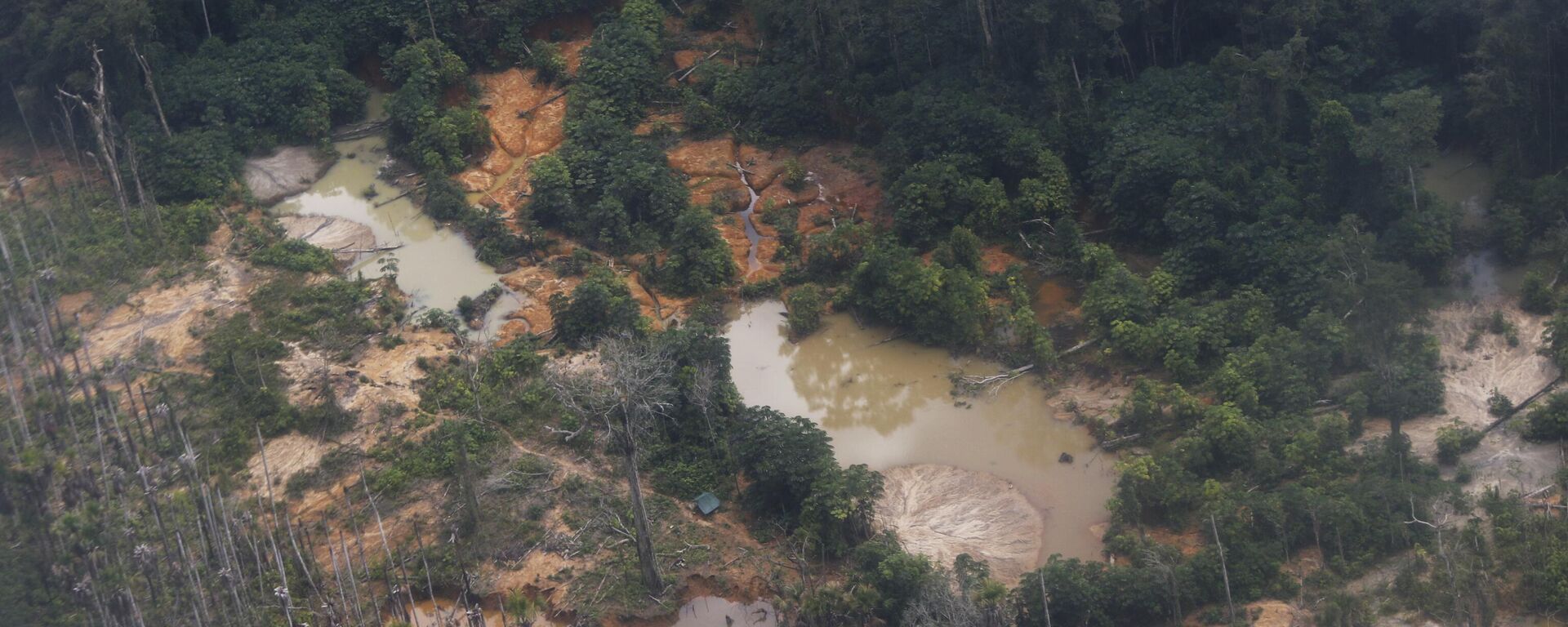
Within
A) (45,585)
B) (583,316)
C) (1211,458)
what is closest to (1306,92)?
(1211,458)

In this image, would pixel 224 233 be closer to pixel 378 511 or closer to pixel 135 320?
pixel 135 320

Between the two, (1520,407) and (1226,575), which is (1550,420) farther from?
(1226,575)

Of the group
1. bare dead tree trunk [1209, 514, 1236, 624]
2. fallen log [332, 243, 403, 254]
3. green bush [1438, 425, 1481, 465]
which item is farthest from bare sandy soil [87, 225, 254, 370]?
green bush [1438, 425, 1481, 465]

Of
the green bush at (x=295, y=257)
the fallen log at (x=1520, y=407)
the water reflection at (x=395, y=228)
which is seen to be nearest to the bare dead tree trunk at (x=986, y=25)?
the water reflection at (x=395, y=228)

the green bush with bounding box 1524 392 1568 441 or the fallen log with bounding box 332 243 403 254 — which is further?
the fallen log with bounding box 332 243 403 254

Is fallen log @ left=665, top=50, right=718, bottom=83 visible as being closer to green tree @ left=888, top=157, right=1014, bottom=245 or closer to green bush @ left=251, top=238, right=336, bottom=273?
green tree @ left=888, top=157, right=1014, bottom=245

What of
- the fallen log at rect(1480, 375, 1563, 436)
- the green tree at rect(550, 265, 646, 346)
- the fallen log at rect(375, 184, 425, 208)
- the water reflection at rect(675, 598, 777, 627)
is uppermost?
the fallen log at rect(375, 184, 425, 208)
